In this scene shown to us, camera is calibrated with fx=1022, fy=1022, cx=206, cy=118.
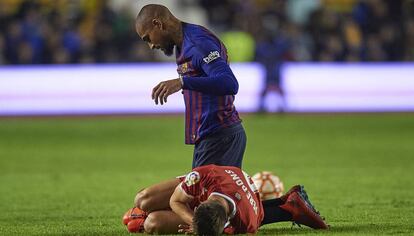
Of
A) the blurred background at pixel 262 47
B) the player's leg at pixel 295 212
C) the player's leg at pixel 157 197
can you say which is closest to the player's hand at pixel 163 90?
the player's leg at pixel 157 197

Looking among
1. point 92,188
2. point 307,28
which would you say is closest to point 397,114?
point 307,28

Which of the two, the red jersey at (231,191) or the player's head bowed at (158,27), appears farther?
the player's head bowed at (158,27)

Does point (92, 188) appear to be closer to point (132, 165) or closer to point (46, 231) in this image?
point (132, 165)

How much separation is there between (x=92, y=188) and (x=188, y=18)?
13038 mm

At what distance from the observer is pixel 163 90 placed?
734 cm

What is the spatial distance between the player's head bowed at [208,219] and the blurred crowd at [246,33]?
14.6 metres

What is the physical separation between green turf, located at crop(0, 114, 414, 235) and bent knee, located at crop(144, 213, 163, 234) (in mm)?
339

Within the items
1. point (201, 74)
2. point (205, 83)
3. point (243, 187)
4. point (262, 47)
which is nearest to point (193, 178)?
point (243, 187)

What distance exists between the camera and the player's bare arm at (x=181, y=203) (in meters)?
7.68

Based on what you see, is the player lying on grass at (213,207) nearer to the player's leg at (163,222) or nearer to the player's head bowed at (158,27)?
the player's leg at (163,222)

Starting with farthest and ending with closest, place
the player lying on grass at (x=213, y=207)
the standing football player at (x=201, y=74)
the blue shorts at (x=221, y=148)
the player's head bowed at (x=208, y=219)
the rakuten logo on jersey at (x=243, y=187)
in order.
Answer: the blue shorts at (x=221, y=148) < the standing football player at (x=201, y=74) < the rakuten logo on jersey at (x=243, y=187) < the player lying on grass at (x=213, y=207) < the player's head bowed at (x=208, y=219)

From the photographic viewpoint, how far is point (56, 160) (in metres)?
15.6

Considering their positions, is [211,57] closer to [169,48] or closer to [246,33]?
[169,48]

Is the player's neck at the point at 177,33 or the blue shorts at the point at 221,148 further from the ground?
the player's neck at the point at 177,33
